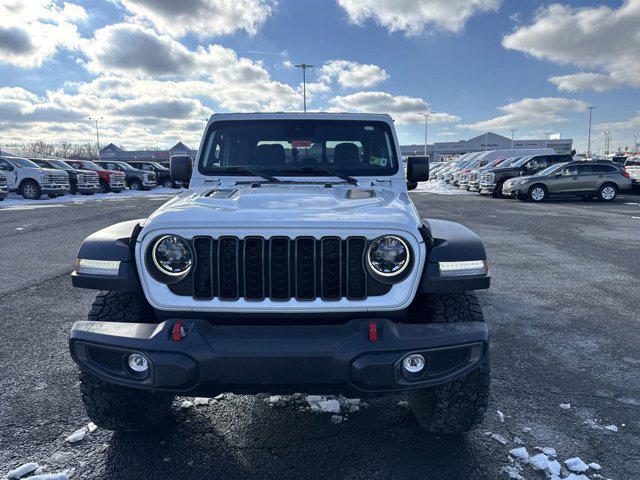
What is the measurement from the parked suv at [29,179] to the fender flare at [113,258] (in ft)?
65.9

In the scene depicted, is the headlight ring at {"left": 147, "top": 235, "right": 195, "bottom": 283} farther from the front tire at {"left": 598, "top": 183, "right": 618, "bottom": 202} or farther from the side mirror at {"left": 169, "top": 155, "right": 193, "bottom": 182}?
the front tire at {"left": 598, "top": 183, "right": 618, "bottom": 202}

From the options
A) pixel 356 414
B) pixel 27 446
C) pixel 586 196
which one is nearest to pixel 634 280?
pixel 356 414

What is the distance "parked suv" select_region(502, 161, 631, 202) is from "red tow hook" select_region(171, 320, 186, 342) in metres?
18.5

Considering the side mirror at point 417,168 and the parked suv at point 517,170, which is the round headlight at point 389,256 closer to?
the side mirror at point 417,168

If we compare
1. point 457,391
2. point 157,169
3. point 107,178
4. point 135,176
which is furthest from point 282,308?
point 157,169

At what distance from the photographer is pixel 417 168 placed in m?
4.00

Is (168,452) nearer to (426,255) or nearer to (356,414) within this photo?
(356,414)

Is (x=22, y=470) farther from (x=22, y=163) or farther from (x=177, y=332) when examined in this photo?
(x=22, y=163)

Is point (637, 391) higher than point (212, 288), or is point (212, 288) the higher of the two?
point (212, 288)

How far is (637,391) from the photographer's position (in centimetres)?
320

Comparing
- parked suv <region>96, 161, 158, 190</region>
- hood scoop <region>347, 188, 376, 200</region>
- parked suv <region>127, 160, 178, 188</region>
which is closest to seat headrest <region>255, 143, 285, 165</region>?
hood scoop <region>347, 188, 376, 200</region>

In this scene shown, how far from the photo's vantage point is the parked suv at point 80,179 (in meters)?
22.2

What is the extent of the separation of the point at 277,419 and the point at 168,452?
66 centimetres

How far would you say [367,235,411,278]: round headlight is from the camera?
2.28 meters
